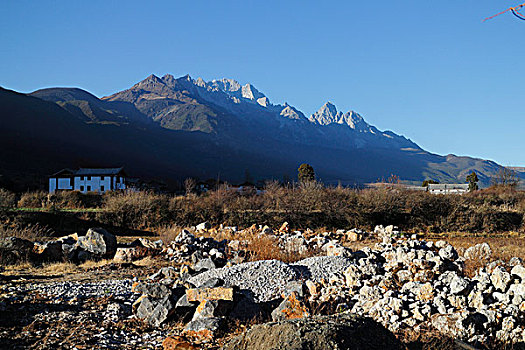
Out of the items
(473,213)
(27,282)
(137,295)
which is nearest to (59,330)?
(137,295)

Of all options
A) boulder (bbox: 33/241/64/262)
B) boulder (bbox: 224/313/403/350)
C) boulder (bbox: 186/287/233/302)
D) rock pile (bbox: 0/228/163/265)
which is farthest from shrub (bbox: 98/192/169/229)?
boulder (bbox: 224/313/403/350)

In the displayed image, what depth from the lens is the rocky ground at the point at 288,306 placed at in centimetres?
496

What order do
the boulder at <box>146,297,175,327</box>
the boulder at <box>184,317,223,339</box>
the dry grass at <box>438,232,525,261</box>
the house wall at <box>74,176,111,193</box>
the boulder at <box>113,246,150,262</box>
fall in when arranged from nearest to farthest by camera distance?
the boulder at <box>184,317,223,339</box>
the boulder at <box>146,297,175,327</box>
the dry grass at <box>438,232,525,261</box>
the boulder at <box>113,246,150,262</box>
the house wall at <box>74,176,111,193</box>

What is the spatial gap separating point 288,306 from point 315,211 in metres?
21.1

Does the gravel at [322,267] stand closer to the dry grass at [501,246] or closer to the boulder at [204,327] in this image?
the boulder at [204,327]

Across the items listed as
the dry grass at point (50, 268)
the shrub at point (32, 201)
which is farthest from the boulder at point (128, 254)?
the shrub at point (32, 201)

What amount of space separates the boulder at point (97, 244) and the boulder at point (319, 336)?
12.0 meters

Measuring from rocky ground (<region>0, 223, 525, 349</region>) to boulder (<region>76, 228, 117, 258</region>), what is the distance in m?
3.70

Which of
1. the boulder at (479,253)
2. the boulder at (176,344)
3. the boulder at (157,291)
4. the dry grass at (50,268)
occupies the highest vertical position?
the boulder at (479,253)

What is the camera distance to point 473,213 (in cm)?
2819

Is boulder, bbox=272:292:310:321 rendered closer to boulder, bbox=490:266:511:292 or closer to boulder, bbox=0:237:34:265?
boulder, bbox=490:266:511:292

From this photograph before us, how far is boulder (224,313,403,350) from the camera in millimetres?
4093

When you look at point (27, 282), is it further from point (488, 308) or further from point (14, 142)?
point (14, 142)

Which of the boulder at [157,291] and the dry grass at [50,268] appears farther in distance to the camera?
the dry grass at [50,268]
